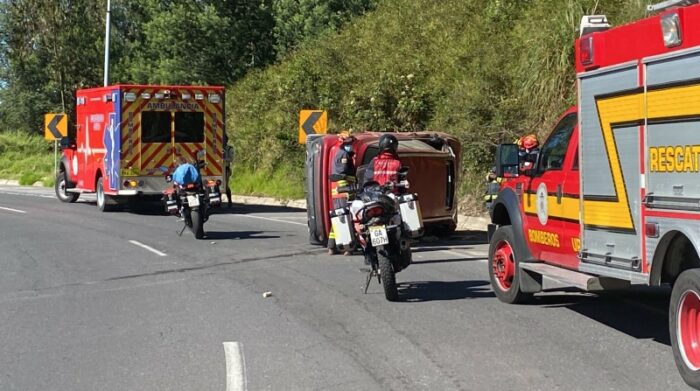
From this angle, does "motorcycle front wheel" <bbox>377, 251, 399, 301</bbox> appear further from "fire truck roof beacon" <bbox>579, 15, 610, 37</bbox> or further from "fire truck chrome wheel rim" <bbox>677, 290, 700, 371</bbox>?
"fire truck chrome wheel rim" <bbox>677, 290, 700, 371</bbox>

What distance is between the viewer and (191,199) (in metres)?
16.2

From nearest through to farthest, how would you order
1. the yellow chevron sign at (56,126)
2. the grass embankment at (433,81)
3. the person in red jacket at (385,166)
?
the person in red jacket at (385,166) < the grass embankment at (433,81) < the yellow chevron sign at (56,126)

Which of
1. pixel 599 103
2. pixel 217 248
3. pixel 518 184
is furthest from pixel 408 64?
pixel 599 103

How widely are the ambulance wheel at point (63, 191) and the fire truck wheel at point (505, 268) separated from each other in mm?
18781

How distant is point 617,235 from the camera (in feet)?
24.0

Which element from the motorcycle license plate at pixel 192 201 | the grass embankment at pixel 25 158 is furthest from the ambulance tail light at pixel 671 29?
the grass embankment at pixel 25 158

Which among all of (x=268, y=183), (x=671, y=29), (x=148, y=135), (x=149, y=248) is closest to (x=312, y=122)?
(x=148, y=135)

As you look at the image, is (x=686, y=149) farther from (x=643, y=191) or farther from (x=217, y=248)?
(x=217, y=248)

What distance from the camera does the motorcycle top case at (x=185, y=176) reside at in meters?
16.6

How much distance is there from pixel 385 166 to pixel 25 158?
43822 millimetres

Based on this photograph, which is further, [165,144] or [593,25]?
[165,144]

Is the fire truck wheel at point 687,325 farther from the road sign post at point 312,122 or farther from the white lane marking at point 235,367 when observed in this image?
the road sign post at point 312,122

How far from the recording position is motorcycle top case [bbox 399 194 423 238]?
395 inches

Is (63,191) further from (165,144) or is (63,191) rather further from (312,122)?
(312,122)
